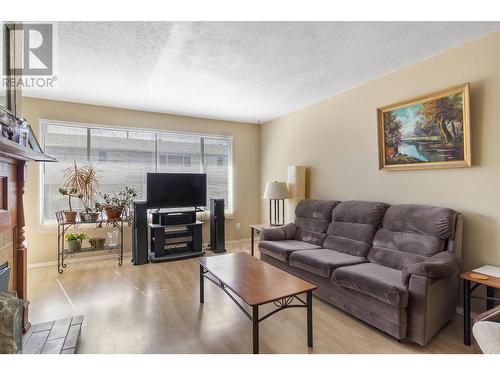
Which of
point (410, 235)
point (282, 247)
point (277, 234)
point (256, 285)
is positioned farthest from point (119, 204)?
point (410, 235)

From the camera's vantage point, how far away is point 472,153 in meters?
2.34

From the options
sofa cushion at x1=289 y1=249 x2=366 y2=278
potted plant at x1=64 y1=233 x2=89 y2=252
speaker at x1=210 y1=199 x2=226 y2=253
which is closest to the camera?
sofa cushion at x1=289 y1=249 x2=366 y2=278

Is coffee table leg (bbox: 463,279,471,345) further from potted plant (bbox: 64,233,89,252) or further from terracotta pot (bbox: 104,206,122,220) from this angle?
potted plant (bbox: 64,233,89,252)

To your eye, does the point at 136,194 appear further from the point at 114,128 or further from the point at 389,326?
the point at 389,326

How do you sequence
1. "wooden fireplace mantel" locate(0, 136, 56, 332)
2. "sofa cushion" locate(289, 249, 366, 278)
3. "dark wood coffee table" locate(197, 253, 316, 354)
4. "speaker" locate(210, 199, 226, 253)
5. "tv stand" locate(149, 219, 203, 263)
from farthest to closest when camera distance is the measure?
"speaker" locate(210, 199, 226, 253) < "tv stand" locate(149, 219, 203, 263) < "sofa cushion" locate(289, 249, 366, 278) < "wooden fireplace mantel" locate(0, 136, 56, 332) < "dark wood coffee table" locate(197, 253, 316, 354)

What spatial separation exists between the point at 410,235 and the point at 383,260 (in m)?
0.35

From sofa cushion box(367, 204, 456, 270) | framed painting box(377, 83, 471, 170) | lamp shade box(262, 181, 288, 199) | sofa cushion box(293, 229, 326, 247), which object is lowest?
sofa cushion box(293, 229, 326, 247)

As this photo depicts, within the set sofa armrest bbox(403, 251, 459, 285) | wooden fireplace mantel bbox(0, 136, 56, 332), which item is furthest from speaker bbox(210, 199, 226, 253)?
sofa armrest bbox(403, 251, 459, 285)

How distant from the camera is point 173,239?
169 inches

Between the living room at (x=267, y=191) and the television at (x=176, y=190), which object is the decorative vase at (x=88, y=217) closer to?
the living room at (x=267, y=191)

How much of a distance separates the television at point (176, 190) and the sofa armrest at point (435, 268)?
3.35 m

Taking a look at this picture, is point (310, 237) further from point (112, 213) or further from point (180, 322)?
point (112, 213)

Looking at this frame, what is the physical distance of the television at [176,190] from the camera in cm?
422

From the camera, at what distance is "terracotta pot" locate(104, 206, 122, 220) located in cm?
385
